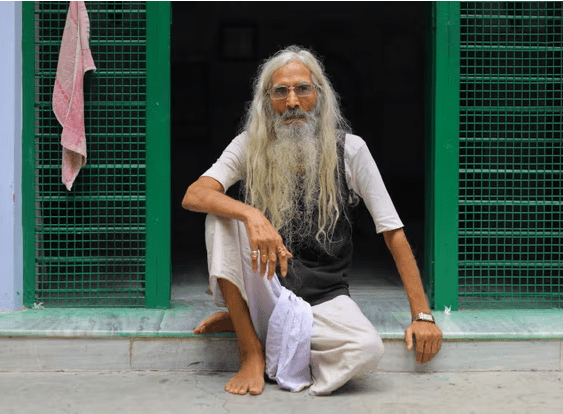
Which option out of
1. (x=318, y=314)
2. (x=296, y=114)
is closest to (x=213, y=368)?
(x=318, y=314)

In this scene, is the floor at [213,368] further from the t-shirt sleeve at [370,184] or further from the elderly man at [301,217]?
the t-shirt sleeve at [370,184]

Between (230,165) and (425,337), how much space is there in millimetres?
1158

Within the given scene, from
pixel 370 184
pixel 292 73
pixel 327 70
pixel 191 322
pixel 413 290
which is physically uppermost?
pixel 327 70

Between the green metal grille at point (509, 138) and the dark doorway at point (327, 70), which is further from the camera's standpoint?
the dark doorway at point (327, 70)

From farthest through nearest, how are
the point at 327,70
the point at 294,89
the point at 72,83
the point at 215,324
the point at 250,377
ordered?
1. the point at 327,70
2. the point at 72,83
3. the point at 215,324
4. the point at 294,89
5. the point at 250,377

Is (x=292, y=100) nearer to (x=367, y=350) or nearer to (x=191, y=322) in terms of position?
(x=367, y=350)

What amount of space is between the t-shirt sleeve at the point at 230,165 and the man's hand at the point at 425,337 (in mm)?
1038

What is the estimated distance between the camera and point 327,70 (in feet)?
33.3

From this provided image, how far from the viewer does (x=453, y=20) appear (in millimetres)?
3559

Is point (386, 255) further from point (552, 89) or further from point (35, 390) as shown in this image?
point (35, 390)

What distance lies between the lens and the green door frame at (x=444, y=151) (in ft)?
11.7

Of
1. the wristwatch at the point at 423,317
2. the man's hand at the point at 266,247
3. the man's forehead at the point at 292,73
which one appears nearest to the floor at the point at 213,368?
the wristwatch at the point at 423,317

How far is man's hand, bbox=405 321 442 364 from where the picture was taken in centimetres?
285

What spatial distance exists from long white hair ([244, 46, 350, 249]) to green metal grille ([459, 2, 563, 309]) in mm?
1017
